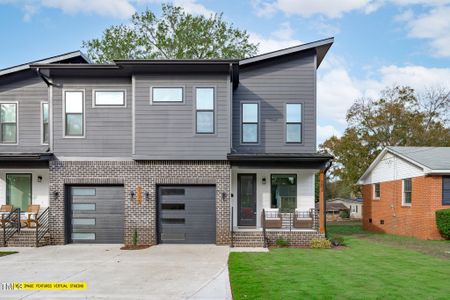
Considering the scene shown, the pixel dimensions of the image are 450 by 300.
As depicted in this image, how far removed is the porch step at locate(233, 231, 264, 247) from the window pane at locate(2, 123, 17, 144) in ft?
30.8

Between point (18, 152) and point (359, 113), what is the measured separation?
2773 centimetres

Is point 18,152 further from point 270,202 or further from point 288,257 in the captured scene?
point 288,257

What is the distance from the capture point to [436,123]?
32281 millimetres

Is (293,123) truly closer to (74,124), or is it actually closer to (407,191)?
(407,191)

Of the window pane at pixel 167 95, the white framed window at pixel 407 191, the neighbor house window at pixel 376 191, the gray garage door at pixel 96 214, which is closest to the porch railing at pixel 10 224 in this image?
the gray garage door at pixel 96 214

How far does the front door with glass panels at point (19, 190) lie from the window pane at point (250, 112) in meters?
8.78

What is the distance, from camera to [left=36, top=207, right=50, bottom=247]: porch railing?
1319cm

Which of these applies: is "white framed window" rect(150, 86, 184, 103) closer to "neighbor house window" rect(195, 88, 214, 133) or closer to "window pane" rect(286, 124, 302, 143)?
"neighbor house window" rect(195, 88, 214, 133)

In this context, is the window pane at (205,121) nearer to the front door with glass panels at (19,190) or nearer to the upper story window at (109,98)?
the upper story window at (109,98)

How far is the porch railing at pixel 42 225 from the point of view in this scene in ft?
43.3

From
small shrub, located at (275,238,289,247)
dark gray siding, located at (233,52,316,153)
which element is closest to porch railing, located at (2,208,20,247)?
dark gray siding, located at (233,52,316,153)

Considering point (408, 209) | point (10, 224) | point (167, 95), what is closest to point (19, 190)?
point (10, 224)

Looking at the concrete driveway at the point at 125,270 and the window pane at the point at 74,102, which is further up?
the window pane at the point at 74,102

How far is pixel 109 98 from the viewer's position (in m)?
13.9
